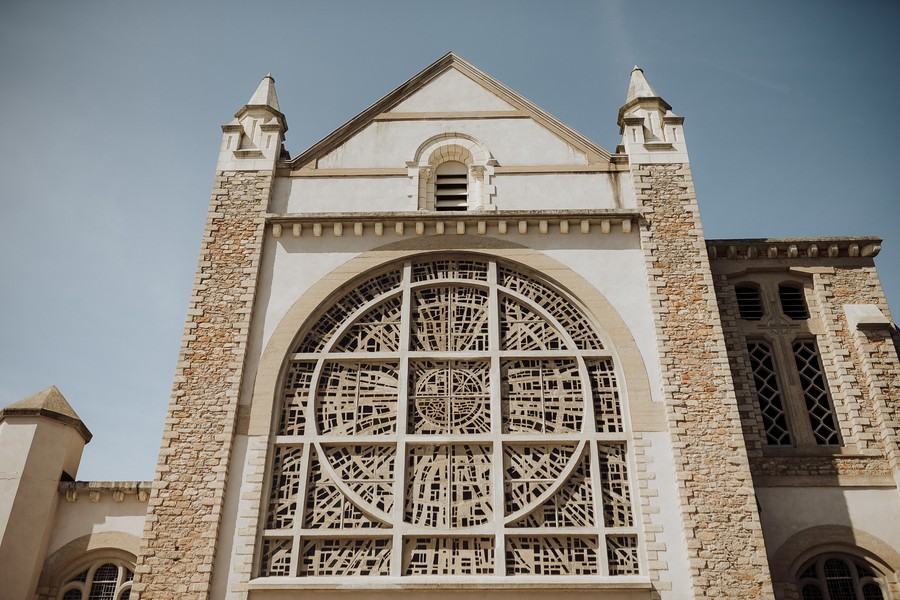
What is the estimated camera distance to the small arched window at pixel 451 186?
17.3 m

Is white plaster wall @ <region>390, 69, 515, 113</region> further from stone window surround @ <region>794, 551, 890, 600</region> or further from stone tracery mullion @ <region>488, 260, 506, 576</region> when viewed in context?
stone window surround @ <region>794, 551, 890, 600</region>

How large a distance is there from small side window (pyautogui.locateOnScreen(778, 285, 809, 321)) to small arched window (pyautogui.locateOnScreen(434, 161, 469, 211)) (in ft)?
22.7

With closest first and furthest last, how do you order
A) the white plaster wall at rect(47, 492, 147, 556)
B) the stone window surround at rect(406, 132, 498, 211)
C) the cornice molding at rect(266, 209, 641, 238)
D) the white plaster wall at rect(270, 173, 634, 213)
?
the white plaster wall at rect(47, 492, 147, 556) < the cornice molding at rect(266, 209, 641, 238) < the white plaster wall at rect(270, 173, 634, 213) < the stone window surround at rect(406, 132, 498, 211)

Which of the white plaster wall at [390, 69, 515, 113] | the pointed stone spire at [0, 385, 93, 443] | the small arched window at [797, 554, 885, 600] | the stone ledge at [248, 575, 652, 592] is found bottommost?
the stone ledge at [248, 575, 652, 592]

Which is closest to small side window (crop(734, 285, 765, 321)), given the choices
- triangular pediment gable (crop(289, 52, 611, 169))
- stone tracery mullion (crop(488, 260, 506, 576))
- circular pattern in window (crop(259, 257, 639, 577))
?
circular pattern in window (crop(259, 257, 639, 577))

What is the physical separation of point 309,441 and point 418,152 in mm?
6829

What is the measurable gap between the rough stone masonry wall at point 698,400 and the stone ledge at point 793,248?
1.23m

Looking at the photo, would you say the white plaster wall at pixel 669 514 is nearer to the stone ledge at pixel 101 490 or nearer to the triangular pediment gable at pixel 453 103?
the triangular pediment gable at pixel 453 103

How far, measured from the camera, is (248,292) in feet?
51.0

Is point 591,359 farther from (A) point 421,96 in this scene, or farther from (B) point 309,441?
(A) point 421,96

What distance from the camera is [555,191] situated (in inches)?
667

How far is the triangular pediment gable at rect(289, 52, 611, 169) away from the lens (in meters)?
17.6

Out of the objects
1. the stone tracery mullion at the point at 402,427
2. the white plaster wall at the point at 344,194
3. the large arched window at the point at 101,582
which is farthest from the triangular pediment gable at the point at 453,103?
the large arched window at the point at 101,582

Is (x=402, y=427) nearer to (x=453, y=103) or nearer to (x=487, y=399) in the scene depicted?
(x=487, y=399)
